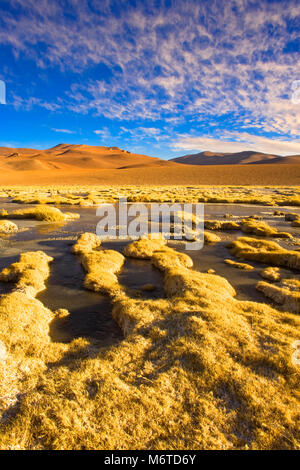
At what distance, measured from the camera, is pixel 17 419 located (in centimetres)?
477

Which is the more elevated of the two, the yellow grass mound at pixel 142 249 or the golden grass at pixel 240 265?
the yellow grass mound at pixel 142 249

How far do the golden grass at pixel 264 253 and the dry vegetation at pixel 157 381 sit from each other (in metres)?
7.54

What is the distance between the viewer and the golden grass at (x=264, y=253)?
15523mm

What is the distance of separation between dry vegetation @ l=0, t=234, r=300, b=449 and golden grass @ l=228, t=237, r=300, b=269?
7543 millimetres

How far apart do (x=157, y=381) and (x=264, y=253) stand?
13790 mm

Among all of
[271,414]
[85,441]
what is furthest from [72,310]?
[271,414]

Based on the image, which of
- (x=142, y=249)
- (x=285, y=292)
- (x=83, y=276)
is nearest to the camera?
(x=285, y=292)

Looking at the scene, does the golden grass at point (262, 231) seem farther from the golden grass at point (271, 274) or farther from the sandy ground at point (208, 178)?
the sandy ground at point (208, 178)

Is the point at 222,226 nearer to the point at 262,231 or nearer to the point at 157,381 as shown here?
the point at 262,231

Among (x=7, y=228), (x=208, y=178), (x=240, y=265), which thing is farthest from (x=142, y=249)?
(x=208, y=178)

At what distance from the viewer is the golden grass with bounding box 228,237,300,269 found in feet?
50.9

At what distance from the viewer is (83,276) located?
13.8m

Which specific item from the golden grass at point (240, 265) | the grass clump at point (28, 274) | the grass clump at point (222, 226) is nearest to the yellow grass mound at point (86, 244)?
the grass clump at point (28, 274)
